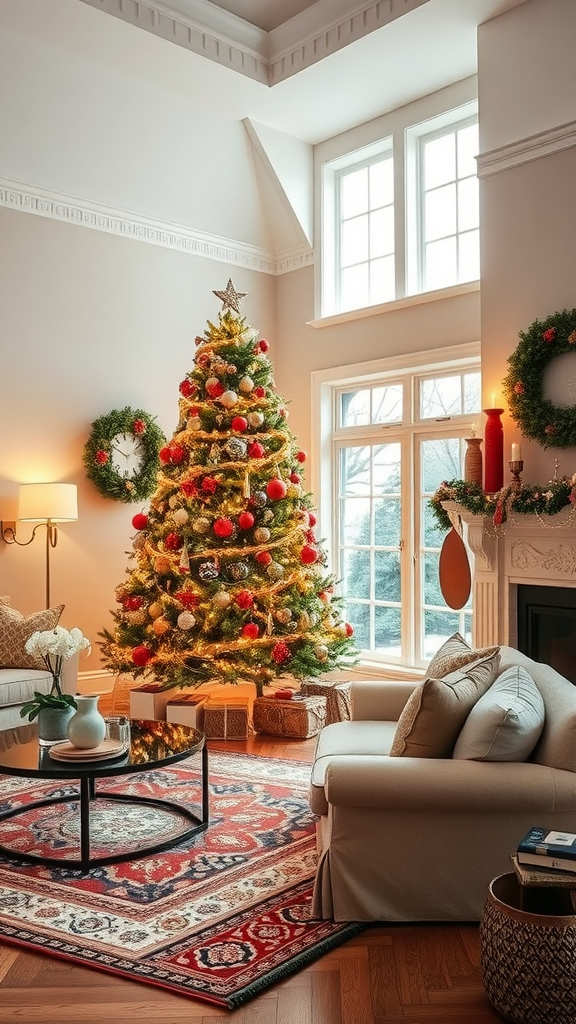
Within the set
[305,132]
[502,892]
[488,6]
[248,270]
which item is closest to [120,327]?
[248,270]

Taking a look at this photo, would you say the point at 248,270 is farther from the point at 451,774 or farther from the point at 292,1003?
the point at 292,1003

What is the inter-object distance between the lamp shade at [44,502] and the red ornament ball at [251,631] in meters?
1.44

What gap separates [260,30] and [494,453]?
134 inches

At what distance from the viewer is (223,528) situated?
5.88m

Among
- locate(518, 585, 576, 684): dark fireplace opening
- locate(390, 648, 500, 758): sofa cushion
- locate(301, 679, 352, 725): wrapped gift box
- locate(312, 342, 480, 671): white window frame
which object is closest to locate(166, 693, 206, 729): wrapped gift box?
locate(301, 679, 352, 725): wrapped gift box

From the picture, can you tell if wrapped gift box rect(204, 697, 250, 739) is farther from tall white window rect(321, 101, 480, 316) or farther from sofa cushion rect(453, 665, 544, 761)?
tall white window rect(321, 101, 480, 316)

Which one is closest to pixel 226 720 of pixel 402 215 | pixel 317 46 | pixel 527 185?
pixel 527 185

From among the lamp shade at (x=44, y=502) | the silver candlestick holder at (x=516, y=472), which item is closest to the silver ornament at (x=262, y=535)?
the lamp shade at (x=44, y=502)

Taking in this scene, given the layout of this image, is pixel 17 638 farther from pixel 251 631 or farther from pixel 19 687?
pixel 251 631

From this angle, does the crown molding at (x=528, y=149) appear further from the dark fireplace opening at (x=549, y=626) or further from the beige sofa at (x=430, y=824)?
the beige sofa at (x=430, y=824)

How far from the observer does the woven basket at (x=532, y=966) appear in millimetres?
2387

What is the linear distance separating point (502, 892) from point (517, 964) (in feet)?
0.86

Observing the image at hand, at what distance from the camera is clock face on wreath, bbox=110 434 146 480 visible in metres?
6.82

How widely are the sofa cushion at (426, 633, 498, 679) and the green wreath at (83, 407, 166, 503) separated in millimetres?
3416
